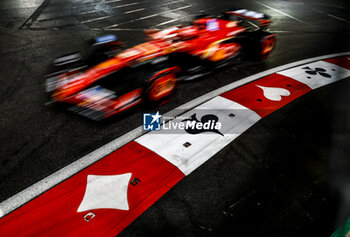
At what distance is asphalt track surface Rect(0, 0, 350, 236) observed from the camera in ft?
8.38

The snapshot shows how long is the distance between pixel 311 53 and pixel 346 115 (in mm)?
3057

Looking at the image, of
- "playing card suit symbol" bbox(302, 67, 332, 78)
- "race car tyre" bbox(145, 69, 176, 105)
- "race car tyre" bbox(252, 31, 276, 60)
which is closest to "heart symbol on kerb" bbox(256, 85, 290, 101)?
"race car tyre" bbox(252, 31, 276, 60)

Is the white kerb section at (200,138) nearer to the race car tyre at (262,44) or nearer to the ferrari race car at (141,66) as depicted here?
the ferrari race car at (141,66)

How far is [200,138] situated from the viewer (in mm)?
3650

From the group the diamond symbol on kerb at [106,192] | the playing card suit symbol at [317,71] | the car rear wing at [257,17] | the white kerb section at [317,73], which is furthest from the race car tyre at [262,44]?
the diamond symbol on kerb at [106,192]

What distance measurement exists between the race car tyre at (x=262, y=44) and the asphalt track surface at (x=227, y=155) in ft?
0.81

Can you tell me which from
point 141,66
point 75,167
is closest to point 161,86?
point 141,66

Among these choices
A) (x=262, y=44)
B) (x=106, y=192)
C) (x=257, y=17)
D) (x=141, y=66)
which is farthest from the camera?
(x=262, y=44)

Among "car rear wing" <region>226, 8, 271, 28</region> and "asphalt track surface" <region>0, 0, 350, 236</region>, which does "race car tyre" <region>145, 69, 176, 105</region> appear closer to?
"asphalt track surface" <region>0, 0, 350, 236</region>

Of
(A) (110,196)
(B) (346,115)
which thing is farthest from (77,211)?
(B) (346,115)

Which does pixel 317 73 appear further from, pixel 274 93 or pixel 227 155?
pixel 227 155

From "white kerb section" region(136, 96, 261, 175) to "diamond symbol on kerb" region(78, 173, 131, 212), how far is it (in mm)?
687

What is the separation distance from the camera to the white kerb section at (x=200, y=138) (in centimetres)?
329

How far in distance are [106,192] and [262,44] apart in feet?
15.7
